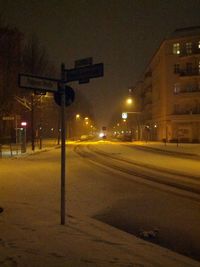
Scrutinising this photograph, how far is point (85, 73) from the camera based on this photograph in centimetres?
831

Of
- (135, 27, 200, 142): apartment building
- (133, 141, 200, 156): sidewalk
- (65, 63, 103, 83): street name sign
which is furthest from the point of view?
(135, 27, 200, 142): apartment building

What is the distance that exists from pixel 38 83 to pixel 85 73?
2.92 ft

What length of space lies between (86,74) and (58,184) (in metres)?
7.71

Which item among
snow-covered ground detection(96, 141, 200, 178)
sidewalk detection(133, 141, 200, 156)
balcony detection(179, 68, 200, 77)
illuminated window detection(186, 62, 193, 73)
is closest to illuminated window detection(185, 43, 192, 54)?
illuminated window detection(186, 62, 193, 73)

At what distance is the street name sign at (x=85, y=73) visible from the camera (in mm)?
8219

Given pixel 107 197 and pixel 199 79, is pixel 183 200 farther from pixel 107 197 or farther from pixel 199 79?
pixel 199 79

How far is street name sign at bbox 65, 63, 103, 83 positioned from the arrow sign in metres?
0.31

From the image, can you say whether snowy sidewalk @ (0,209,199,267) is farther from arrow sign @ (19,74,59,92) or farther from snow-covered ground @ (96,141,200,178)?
snow-covered ground @ (96,141,200,178)

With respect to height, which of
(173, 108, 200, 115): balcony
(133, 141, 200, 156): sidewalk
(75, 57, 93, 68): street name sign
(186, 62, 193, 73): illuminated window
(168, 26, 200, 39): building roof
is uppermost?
(168, 26, 200, 39): building roof

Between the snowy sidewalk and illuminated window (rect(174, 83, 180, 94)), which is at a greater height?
illuminated window (rect(174, 83, 180, 94))

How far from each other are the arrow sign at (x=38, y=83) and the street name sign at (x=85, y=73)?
12.2 inches

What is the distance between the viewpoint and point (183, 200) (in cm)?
1193

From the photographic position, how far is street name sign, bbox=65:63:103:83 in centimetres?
822

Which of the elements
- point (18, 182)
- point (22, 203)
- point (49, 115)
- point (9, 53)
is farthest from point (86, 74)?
point (49, 115)
